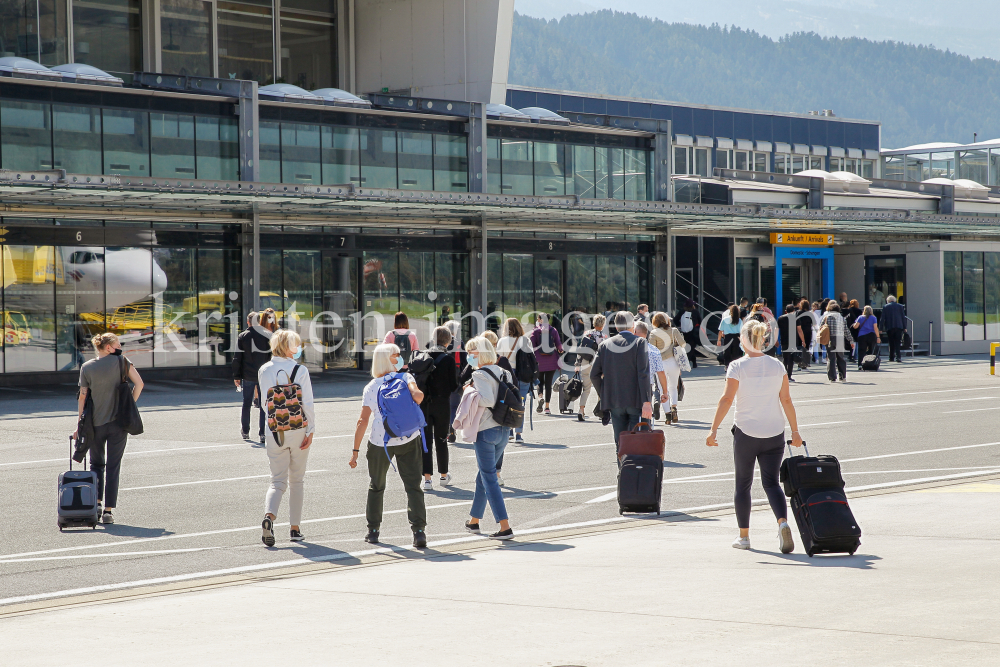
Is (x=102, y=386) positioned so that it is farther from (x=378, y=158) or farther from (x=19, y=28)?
(x=19, y=28)

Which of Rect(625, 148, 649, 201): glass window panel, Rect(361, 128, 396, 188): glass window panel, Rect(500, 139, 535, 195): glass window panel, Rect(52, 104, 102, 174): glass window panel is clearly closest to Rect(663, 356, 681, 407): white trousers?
Rect(361, 128, 396, 188): glass window panel

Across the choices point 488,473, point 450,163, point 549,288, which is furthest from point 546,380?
point 549,288

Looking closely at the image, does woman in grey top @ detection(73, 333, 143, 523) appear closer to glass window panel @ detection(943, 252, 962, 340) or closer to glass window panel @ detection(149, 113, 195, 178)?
glass window panel @ detection(149, 113, 195, 178)

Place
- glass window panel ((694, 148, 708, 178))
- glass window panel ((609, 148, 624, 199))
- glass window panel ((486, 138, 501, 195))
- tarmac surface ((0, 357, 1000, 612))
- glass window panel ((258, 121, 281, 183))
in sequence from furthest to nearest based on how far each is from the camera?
glass window panel ((694, 148, 708, 178)) → glass window panel ((609, 148, 624, 199)) → glass window panel ((486, 138, 501, 195)) → glass window panel ((258, 121, 281, 183)) → tarmac surface ((0, 357, 1000, 612))

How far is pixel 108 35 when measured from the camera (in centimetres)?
3288

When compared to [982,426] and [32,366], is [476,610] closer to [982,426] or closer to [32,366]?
[982,426]

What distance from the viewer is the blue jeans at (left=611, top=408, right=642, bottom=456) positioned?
11172 mm

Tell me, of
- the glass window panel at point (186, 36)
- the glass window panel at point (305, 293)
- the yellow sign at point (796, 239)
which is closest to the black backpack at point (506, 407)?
the glass window panel at point (305, 293)

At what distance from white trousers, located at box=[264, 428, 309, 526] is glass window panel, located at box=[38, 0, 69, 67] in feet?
85.4

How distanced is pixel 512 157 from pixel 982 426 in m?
19.4

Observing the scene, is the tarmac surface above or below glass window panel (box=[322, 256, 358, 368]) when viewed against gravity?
below

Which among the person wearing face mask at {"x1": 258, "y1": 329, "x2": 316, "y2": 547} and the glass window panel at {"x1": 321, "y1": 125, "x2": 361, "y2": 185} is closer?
the person wearing face mask at {"x1": 258, "y1": 329, "x2": 316, "y2": 547}

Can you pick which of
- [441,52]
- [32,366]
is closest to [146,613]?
[32,366]

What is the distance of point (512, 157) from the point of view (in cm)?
3369
